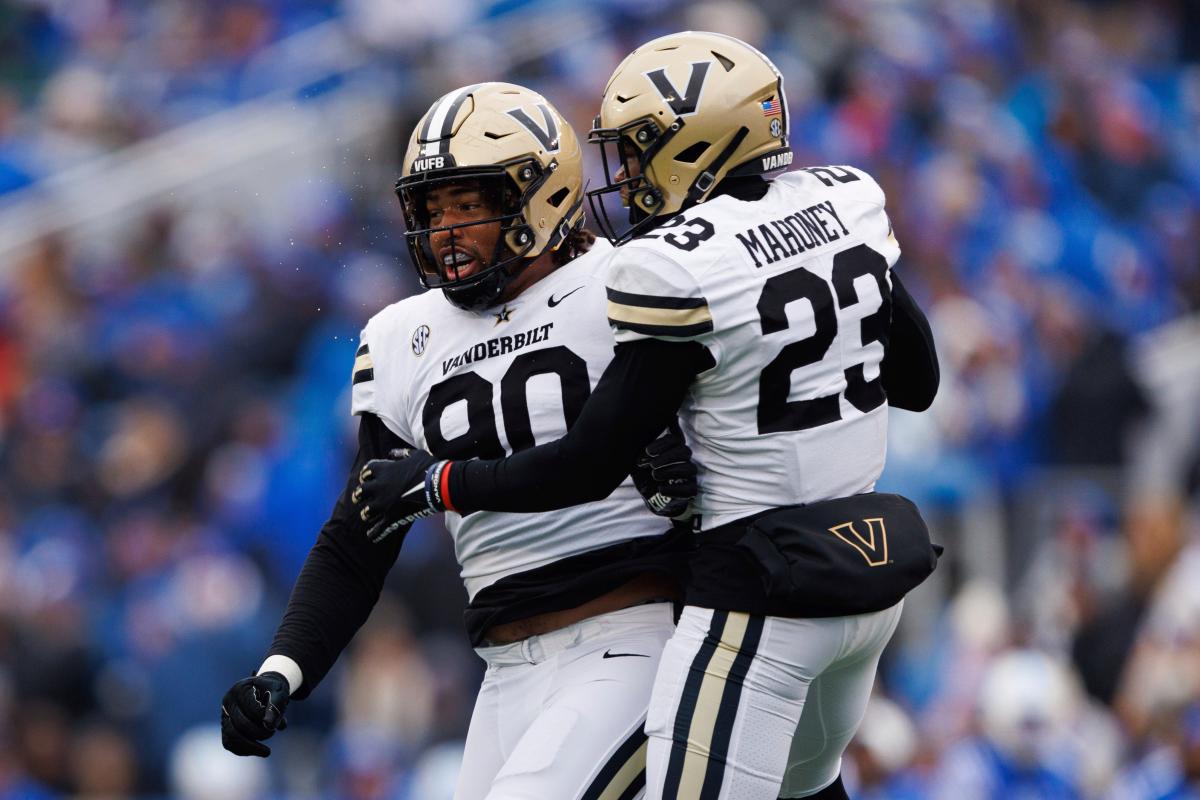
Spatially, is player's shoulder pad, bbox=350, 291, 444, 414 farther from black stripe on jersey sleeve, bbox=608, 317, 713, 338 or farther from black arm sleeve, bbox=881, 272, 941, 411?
black arm sleeve, bbox=881, 272, 941, 411

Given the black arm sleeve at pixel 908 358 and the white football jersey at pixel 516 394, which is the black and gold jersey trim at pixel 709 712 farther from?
the black arm sleeve at pixel 908 358

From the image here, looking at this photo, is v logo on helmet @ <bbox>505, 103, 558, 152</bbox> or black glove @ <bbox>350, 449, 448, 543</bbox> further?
v logo on helmet @ <bbox>505, 103, 558, 152</bbox>

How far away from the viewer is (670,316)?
3.74m

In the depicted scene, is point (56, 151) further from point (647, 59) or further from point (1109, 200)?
point (647, 59)

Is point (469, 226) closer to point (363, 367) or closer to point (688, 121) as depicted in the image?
point (363, 367)

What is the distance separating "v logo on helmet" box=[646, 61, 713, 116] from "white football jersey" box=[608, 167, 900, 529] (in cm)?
20

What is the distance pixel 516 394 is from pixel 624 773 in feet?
2.63

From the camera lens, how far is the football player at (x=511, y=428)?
4.14m

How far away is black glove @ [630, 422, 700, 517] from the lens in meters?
3.89

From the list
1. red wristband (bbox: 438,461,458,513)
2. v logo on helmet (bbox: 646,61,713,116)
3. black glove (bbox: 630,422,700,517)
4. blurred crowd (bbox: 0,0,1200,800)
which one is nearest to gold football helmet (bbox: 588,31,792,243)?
v logo on helmet (bbox: 646,61,713,116)

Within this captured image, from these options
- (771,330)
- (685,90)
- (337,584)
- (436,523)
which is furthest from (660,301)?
(436,523)

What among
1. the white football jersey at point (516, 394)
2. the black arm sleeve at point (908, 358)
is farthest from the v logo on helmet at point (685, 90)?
the black arm sleeve at point (908, 358)

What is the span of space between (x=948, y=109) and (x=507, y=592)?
772 cm

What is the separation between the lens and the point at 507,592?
4258 millimetres
